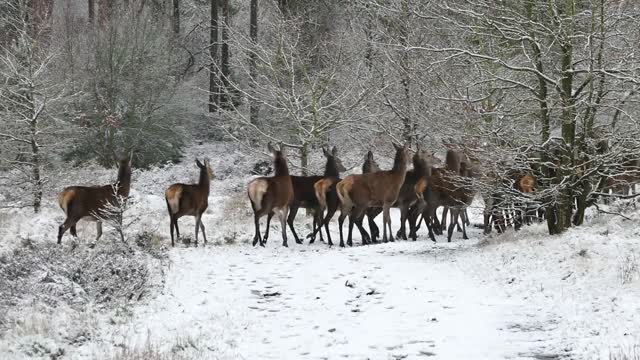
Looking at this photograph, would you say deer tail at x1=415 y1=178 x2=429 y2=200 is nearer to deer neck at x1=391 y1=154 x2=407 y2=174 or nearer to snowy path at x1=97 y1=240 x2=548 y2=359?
deer neck at x1=391 y1=154 x2=407 y2=174

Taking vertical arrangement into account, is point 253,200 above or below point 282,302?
above

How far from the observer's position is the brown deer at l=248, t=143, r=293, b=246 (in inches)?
591

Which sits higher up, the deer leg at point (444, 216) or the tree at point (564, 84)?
the tree at point (564, 84)

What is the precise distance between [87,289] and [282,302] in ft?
8.40

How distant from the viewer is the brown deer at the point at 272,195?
15.0 meters

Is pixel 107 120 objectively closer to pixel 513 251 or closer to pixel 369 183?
pixel 369 183

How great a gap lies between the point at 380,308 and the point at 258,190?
7.10 m

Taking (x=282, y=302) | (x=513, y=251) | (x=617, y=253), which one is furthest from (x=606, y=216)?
(x=282, y=302)

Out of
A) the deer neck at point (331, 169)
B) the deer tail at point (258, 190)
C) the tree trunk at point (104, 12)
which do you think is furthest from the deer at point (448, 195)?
the tree trunk at point (104, 12)

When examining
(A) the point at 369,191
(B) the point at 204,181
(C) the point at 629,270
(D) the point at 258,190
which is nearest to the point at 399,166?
(A) the point at 369,191

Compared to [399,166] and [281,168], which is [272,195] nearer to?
[281,168]

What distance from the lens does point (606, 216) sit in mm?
13008

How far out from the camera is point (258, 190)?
1504cm

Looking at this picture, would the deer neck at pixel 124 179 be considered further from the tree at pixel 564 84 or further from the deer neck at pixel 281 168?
the tree at pixel 564 84
